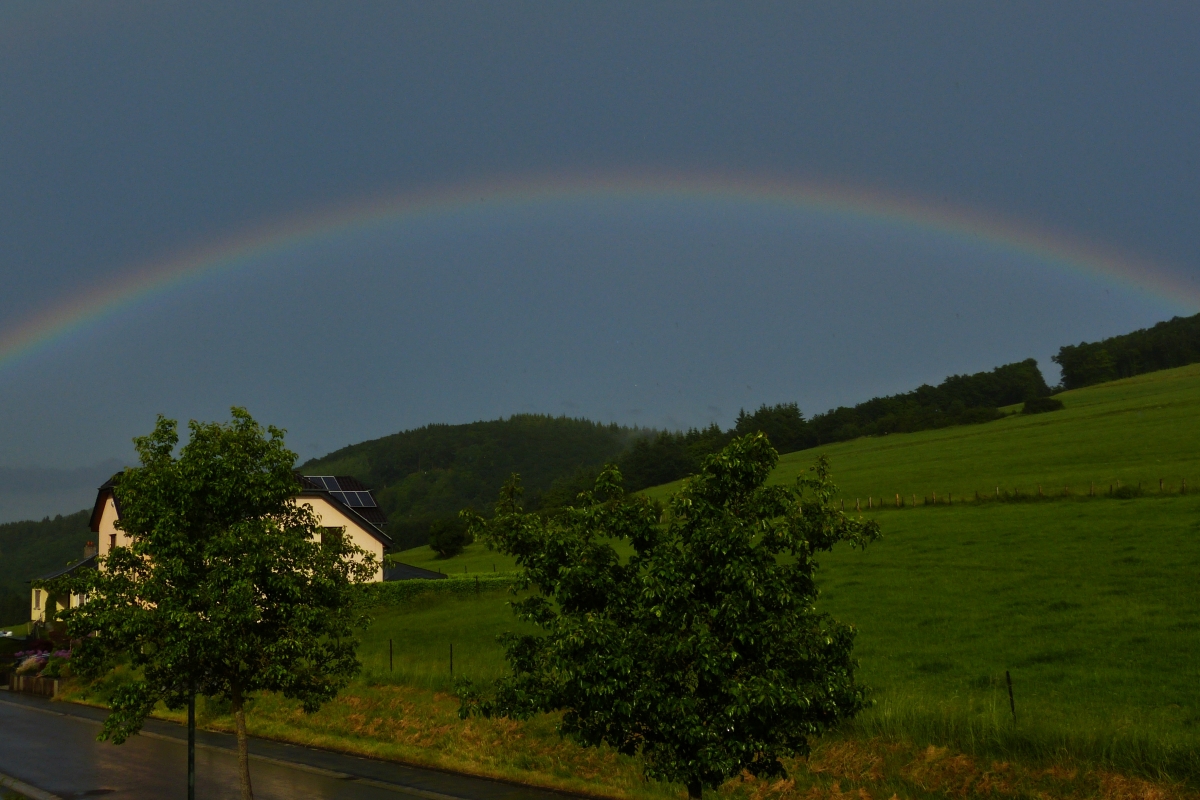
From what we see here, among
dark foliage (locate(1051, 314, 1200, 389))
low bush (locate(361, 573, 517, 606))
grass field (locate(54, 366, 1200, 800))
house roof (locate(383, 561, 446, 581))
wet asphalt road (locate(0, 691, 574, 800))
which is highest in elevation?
dark foliage (locate(1051, 314, 1200, 389))

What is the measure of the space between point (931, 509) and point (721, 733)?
57343mm

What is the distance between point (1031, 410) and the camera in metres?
138

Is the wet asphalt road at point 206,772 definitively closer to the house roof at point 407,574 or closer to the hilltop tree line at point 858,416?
the house roof at point 407,574

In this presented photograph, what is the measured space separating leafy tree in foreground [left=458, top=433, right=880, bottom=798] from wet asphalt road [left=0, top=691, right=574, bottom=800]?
904 centimetres

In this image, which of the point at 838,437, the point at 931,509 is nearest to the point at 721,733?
the point at 931,509

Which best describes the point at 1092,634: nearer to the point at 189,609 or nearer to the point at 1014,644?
the point at 1014,644

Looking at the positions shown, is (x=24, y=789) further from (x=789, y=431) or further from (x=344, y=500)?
(x=789, y=431)

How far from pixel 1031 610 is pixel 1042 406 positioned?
363 feet

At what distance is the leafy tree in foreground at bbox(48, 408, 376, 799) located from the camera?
1831cm

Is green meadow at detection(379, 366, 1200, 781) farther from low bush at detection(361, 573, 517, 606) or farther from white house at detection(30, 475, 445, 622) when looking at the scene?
white house at detection(30, 475, 445, 622)

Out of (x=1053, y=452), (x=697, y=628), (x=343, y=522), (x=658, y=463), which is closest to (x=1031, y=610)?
(x=697, y=628)

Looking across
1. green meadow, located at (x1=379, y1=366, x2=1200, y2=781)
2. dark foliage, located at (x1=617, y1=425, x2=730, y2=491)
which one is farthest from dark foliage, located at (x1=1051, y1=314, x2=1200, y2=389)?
green meadow, located at (x1=379, y1=366, x2=1200, y2=781)

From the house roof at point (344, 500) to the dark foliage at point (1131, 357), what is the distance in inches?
5973

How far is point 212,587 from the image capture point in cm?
1859
